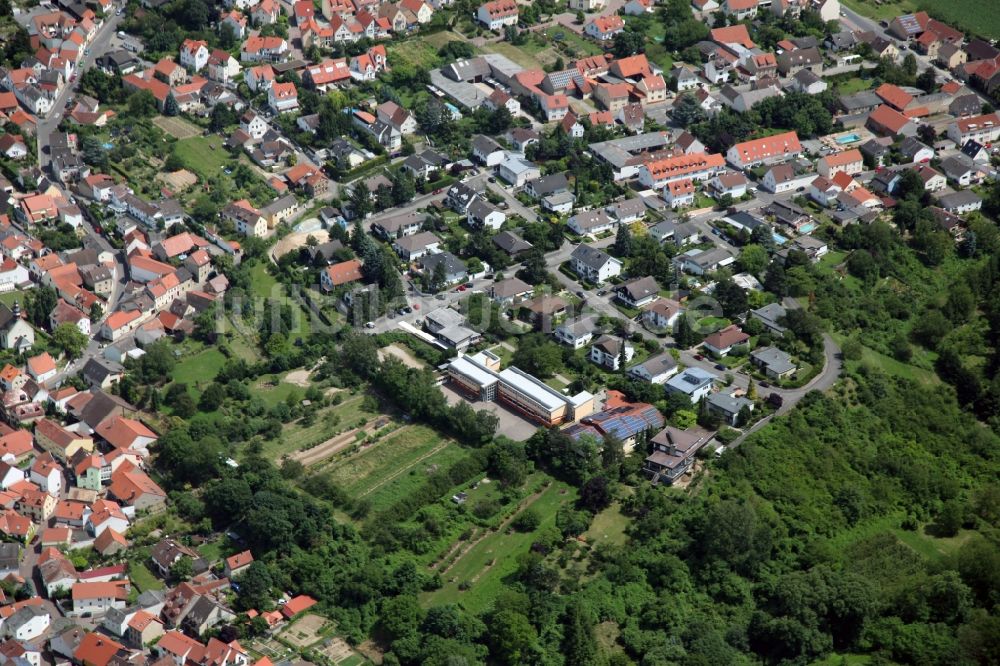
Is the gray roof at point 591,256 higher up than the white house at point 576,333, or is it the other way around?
the gray roof at point 591,256

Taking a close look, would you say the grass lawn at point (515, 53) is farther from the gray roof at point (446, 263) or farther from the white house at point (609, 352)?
the white house at point (609, 352)

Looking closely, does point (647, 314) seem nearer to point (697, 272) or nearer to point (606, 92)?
point (697, 272)

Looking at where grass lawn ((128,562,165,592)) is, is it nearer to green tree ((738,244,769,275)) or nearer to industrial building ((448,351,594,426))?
industrial building ((448,351,594,426))

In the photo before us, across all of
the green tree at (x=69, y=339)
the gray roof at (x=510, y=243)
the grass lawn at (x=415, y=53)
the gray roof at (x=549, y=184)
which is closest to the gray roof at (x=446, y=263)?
the gray roof at (x=510, y=243)

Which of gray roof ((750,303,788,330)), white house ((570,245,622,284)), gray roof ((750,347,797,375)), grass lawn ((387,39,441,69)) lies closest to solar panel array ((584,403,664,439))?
gray roof ((750,347,797,375))

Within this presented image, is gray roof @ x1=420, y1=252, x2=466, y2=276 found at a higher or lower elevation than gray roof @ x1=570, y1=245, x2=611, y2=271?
lower

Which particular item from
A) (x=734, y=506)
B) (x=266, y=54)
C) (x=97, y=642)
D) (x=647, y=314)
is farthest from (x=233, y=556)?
(x=266, y=54)

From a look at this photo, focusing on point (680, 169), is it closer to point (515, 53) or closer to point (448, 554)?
point (515, 53)

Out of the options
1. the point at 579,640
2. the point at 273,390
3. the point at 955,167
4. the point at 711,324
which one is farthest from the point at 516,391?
the point at 955,167
